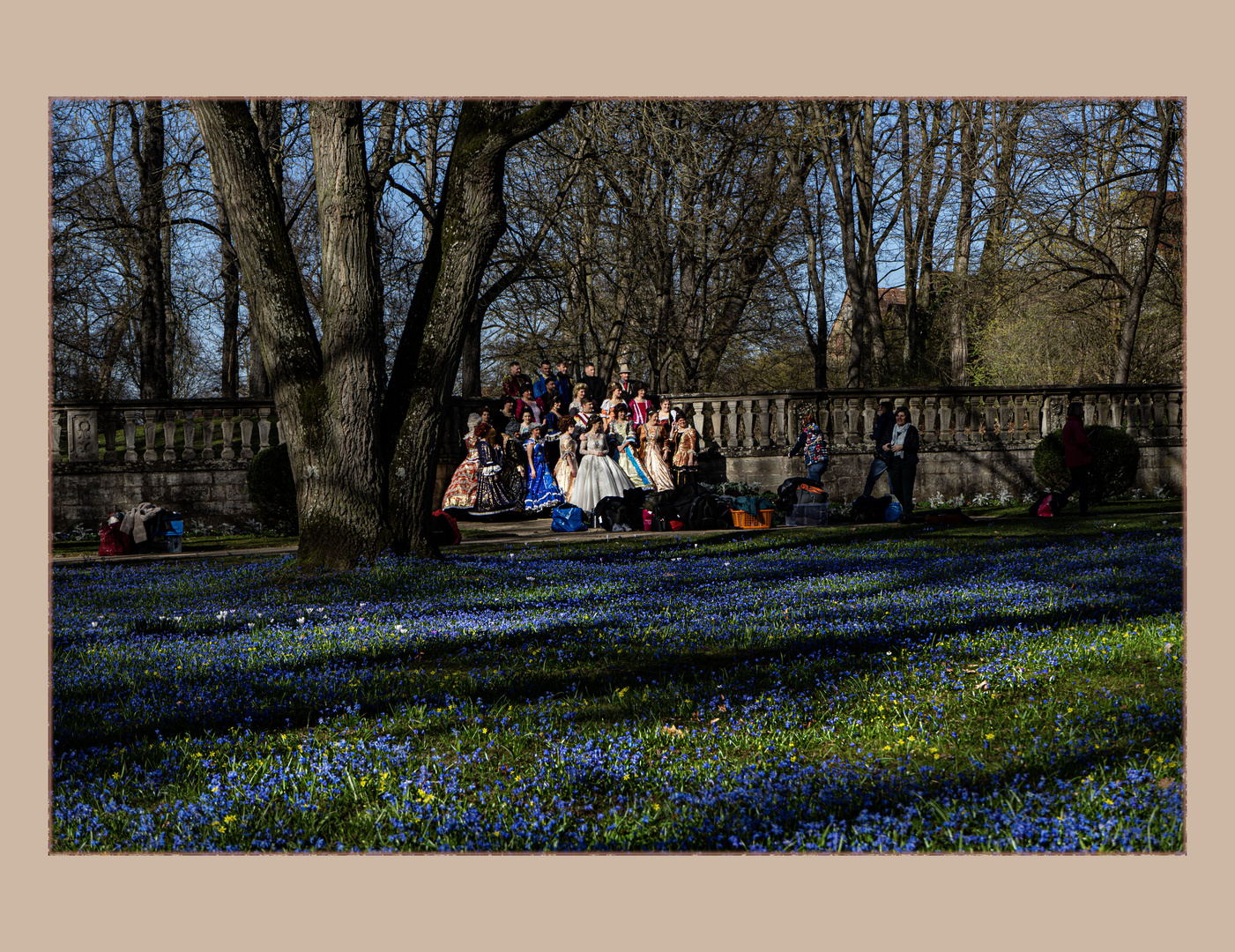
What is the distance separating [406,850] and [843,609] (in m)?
4.72

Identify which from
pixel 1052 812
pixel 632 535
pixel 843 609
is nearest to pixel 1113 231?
pixel 632 535

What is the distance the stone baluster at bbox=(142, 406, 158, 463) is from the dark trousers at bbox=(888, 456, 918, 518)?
492 inches

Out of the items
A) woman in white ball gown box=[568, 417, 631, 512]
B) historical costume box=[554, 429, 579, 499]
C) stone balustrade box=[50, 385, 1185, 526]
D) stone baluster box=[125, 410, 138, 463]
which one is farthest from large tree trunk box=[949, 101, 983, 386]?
stone baluster box=[125, 410, 138, 463]

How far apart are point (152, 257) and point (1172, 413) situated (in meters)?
21.0

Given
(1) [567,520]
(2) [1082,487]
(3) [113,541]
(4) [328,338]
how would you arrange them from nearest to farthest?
(4) [328,338] → (3) [113,541] → (1) [567,520] → (2) [1082,487]

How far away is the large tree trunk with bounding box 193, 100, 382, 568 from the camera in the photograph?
9.31 metres

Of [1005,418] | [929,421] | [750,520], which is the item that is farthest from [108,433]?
[1005,418]

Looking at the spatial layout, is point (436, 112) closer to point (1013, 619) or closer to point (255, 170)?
point (255, 170)

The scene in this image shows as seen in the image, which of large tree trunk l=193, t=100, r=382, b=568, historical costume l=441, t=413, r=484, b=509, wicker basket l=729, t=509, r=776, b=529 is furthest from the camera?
historical costume l=441, t=413, r=484, b=509

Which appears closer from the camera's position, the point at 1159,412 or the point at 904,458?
the point at 904,458

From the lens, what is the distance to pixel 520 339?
2659cm

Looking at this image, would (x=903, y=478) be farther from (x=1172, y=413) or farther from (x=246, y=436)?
(x=246, y=436)

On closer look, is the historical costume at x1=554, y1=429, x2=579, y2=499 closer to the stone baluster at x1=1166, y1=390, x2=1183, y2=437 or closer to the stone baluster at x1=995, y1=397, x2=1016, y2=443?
the stone baluster at x1=995, y1=397, x2=1016, y2=443

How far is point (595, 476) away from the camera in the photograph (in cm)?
1694
